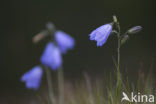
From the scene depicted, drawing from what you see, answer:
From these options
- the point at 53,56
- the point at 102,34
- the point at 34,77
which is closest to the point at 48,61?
the point at 53,56

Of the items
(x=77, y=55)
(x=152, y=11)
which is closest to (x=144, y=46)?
(x=152, y=11)

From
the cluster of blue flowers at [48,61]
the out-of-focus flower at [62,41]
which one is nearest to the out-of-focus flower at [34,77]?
the cluster of blue flowers at [48,61]

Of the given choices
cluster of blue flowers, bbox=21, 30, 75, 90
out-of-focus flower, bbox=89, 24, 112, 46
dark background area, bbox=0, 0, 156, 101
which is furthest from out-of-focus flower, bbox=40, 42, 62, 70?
dark background area, bbox=0, 0, 156, 101

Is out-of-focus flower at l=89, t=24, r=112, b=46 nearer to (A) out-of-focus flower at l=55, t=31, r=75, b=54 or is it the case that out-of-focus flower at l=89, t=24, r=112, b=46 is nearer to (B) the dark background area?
(A) out-of-focus flower at l=55, t=31, r=75, b=54

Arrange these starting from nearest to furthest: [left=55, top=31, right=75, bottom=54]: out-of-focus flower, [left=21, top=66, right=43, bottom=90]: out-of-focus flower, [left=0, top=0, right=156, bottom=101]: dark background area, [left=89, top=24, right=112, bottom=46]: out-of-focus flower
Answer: [left=89, top=24, right=112, bottom=46]: out-of-focus flower < [left=21, top=66, right=43, bottom=90]: out-of-focus flower < [left=55, top=31, right=75, bottom=54]: out-of-focus flower < [left=0, top=0, right=156, bottom=101]: dark background area

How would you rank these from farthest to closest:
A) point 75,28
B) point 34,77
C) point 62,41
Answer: point 75,28, point 62,41, point 34,77

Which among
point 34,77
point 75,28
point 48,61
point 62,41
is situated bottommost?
point 75,28

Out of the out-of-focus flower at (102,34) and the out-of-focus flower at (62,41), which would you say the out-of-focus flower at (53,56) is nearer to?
the out-of-focus flower at (62,41)

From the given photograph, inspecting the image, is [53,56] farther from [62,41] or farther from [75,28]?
[75,28]
